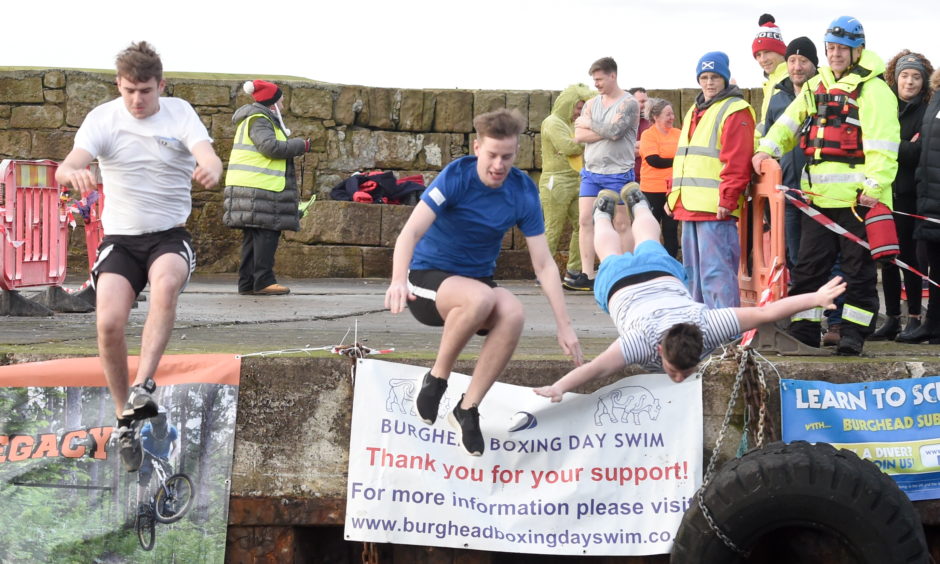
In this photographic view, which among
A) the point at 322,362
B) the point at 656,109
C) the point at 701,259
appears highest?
the point at 656,109

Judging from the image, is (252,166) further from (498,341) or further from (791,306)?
(791,306)

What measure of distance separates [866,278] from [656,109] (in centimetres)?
426

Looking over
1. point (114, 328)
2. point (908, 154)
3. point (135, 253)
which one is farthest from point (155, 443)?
point (908, 154)

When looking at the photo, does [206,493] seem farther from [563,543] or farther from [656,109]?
[656,109]

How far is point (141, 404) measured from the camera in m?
5.45

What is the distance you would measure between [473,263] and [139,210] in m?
1.59

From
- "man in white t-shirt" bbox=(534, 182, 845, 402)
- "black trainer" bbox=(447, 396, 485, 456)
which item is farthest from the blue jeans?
"black trainer" bbox=(447, 396, 485, 456)

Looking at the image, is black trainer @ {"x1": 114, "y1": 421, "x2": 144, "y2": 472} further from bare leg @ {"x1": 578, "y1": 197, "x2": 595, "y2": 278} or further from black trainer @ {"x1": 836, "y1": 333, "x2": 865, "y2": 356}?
bare leg @ {"x1": 578, "y1": 197, "x2": 595, "y2": 278}

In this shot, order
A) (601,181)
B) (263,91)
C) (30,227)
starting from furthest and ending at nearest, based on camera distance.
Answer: (263,91)
(601,181)
(30,227)

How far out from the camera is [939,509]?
5.98m

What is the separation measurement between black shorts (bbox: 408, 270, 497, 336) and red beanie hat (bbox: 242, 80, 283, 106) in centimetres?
510

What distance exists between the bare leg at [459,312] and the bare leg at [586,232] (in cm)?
475

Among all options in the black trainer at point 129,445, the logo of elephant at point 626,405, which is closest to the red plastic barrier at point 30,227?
the black trainer at point 129,445

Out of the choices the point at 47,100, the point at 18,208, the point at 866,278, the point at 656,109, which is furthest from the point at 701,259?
the point at 47,100
